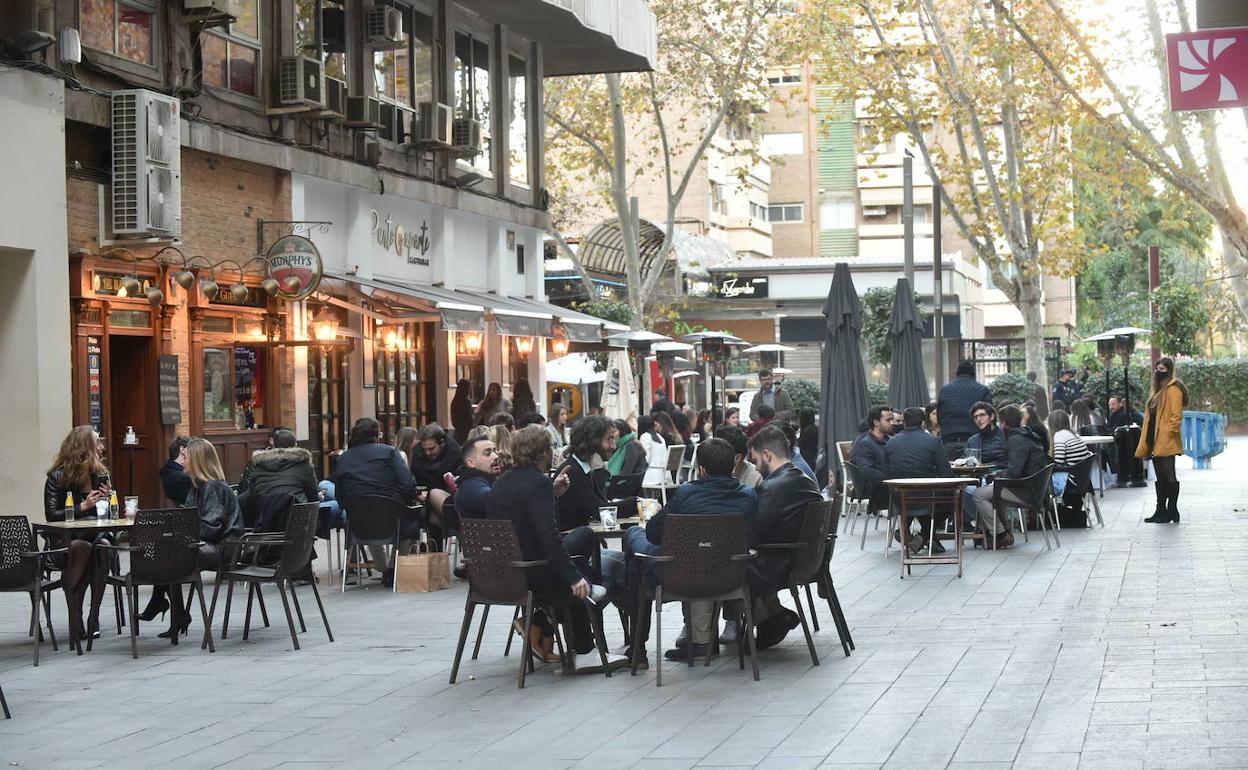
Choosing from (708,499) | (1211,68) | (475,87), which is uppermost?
(475,87)

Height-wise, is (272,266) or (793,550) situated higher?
(272,266)

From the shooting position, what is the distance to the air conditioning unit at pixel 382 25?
22562 millimetres

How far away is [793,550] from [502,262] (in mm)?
18808

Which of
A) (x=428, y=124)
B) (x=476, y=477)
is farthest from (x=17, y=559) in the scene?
(x=428, y=124)

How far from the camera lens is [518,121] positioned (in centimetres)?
2884

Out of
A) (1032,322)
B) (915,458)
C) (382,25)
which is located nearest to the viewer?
(915,458)

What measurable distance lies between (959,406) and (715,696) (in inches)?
433

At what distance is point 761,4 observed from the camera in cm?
3309

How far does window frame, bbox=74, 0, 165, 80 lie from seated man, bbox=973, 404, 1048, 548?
9.81 meters

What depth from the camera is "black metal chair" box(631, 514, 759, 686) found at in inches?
367

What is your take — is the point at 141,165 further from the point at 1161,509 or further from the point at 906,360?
the point at 1161,509

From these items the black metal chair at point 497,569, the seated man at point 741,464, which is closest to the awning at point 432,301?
the seated man at point 741,464

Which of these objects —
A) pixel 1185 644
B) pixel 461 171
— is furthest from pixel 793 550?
pixel 461 171

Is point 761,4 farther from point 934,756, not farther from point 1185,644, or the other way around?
point 934,756
